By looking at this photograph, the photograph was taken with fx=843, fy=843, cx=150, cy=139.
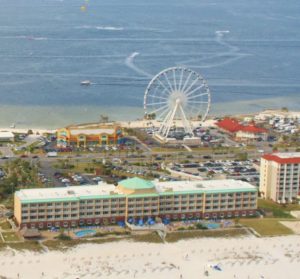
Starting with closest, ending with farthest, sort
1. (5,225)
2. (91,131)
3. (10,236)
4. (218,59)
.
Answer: (10,236)
(5,225)
(91,131)
(218,59)

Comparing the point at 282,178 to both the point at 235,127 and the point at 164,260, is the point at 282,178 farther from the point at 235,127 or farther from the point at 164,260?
the point at 235,127

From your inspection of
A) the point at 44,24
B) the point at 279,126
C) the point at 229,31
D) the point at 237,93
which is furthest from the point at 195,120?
the point at 44,24

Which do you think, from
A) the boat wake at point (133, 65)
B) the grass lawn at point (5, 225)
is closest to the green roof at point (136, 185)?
the grass lawn at point (5, 225)

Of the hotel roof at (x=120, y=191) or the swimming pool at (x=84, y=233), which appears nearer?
the swimming pool at (x=84, y=233)

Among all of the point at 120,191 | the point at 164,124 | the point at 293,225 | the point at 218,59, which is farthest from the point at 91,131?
the point at 218,59

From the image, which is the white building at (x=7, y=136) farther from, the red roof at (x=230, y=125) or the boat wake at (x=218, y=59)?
the boat wake at (x=218, y=59)

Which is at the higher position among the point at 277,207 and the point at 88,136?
the point at 88,136
